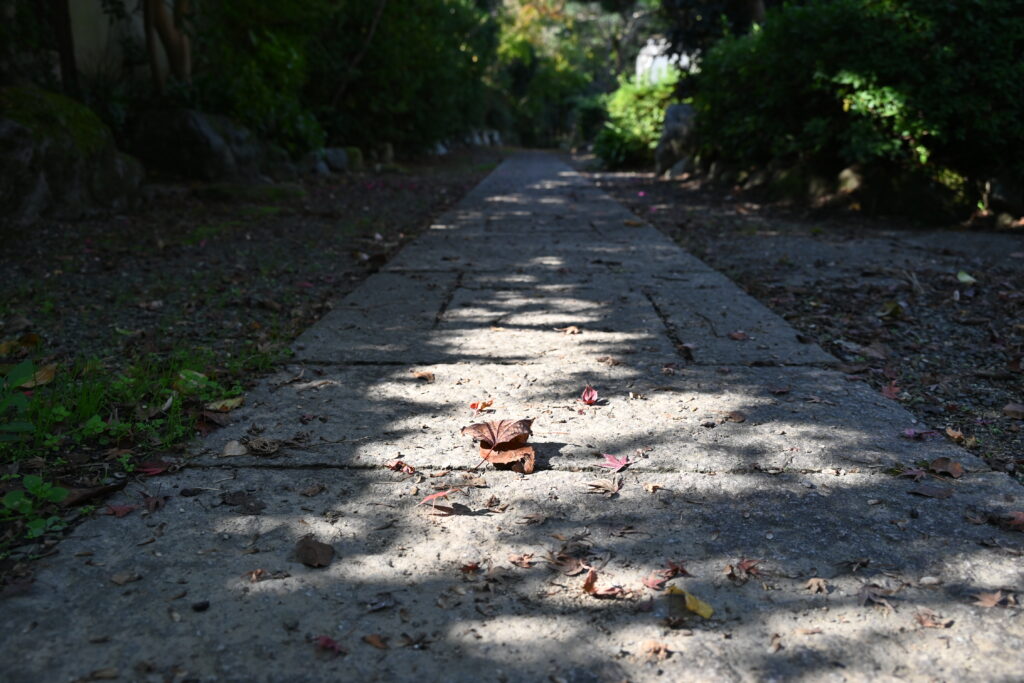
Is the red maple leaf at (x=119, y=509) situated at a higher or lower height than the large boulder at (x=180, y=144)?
lower

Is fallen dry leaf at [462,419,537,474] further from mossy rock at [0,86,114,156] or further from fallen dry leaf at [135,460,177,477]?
mossy rock at [0,86,114,156]

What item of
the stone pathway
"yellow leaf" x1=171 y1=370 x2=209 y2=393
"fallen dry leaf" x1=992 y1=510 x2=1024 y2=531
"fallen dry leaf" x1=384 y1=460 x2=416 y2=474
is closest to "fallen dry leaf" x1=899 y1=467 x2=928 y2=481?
the stone pathway

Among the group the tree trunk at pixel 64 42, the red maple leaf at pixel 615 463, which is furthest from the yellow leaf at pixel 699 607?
the tree trunk at pixel 64 42

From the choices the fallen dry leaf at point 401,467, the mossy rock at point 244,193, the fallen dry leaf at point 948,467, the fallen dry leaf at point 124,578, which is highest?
the mossy rock at point 244,193

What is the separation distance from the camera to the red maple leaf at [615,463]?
1.80m

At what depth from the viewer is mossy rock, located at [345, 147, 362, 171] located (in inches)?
440

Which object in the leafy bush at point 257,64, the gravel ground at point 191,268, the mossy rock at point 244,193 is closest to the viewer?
the gravel ground at point 191,268

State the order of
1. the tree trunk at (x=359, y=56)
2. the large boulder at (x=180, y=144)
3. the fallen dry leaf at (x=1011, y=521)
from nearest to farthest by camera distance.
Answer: the fallen dry leaf at (x=1011, y=521) < the large boulder at (x=180, y=144) < the tree trunk at (x=359, y=56)

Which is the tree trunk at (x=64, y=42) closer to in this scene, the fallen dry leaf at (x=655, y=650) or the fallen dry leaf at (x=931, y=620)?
the fallen dry leaf at (x=655, y=650)

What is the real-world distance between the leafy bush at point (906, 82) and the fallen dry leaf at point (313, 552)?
5374mm

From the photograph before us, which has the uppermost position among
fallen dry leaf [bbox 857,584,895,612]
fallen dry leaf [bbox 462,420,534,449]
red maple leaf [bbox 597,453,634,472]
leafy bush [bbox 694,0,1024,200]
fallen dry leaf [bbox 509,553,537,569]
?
leafy bush [bbox 694,0,1024,200]

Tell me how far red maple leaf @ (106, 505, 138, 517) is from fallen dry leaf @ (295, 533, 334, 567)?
15.9 inches

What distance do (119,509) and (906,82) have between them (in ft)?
18.9

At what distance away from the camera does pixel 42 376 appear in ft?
7.64
